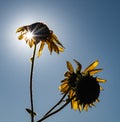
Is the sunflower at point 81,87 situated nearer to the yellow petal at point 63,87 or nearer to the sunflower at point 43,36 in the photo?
the yellow petal at point 63,87

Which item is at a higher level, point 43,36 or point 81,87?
point 43,36

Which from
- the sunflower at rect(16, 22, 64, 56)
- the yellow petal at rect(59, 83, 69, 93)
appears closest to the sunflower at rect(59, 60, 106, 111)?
the yellow petal at rect(59, 83, 69, 93)

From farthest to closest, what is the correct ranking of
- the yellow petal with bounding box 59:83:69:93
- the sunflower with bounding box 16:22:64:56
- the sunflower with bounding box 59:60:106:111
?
1. the sunflower with bounding box 16:22:64:56
2. the yellow petal with bounding box 59:83:69:93
3. the sunflower with bounding box 59:60:106:111

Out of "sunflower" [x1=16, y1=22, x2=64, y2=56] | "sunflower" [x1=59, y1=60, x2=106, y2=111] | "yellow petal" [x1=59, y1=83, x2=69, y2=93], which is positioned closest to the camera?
"sunflower" [x1=59, y1=60, x2=106, y2=111]

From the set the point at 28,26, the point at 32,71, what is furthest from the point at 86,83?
the point at 28,26

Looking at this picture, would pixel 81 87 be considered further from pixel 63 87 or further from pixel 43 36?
pixel 43 36

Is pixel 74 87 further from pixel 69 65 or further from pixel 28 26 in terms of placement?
pixel 28 26

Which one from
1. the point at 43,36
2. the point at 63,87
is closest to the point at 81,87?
the point at 63,87

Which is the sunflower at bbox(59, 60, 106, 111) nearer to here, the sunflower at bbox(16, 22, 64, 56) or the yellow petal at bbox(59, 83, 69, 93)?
the yellow petal at bbox(59, 83, 69, 93)
